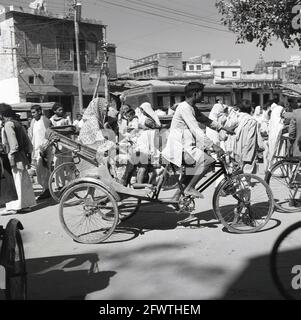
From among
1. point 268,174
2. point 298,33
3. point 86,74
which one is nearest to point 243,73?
point 86,74

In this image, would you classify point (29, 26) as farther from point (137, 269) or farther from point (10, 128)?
point (137, 269)

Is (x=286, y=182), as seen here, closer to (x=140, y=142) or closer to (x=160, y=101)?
(x=140, y=142)

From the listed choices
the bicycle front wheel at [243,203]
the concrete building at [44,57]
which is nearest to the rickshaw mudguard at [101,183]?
the bicycle front wheel at [243,203]

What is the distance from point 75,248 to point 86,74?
28.9 meters

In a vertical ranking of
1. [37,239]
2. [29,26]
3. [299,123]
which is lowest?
[37,239]

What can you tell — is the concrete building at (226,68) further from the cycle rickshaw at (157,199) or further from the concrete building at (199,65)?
the cycle rickshaw at (157,199)

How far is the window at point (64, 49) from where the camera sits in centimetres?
3139

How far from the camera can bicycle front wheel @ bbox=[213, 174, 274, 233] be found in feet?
17.2

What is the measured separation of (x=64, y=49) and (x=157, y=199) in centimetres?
2840

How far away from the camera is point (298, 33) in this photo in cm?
1017

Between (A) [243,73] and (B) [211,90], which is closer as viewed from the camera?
(B) [211,90]

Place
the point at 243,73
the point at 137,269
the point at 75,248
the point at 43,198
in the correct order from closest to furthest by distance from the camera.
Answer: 1. the point at 137,269
2. the point at 75,248
3. the point at 43,198
4. the point at 243,73

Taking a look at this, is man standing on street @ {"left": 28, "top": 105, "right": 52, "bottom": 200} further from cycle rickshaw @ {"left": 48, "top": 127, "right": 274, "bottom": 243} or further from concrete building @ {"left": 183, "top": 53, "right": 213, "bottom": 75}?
concrete building @ {"left": 183, "top": 53, "right": 213, "bottom": 75}

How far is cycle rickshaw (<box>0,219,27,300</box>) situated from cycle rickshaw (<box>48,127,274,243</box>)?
6.12 ft
